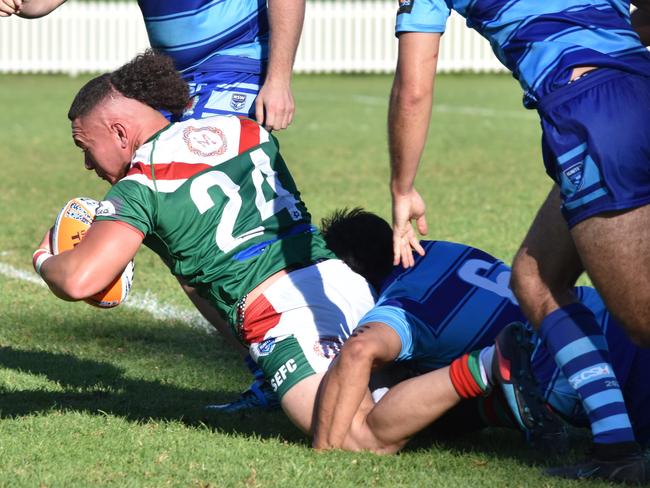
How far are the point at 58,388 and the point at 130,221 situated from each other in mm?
1312

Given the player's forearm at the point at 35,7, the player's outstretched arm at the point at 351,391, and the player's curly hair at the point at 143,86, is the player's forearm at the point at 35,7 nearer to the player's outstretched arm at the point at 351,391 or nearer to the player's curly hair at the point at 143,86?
the player's curly hair at the point at 143,86

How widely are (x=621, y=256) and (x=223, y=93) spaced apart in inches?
88.3

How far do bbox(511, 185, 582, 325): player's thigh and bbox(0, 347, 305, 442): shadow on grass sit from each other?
112cm

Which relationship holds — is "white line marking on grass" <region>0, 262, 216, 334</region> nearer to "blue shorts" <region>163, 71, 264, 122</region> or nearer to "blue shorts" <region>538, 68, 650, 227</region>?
"blue shorts" <region>163, 71, 264, 122</region>

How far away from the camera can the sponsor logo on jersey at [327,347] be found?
431 centimetres

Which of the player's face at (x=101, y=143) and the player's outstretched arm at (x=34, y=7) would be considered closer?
the player's face at (x=101, y=143)

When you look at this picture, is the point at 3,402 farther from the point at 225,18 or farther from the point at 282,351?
the point at 225,18

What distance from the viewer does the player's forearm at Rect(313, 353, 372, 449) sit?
159 inches

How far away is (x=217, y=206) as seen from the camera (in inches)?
169

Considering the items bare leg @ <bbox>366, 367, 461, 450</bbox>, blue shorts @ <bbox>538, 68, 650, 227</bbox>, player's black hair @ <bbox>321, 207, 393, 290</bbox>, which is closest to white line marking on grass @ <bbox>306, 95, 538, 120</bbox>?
player's black hair @ <bbox>321, 207, 393, 290</bbox>

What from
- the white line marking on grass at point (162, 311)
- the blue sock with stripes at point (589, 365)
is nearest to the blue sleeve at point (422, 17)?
the blue sock with stripes at point (589, 365)

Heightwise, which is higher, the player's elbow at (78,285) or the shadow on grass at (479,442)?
the player's elbow at (78,285)

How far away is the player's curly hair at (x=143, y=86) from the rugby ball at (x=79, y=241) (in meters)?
0.36

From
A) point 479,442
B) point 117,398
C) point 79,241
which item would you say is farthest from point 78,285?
point 479,442
